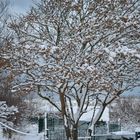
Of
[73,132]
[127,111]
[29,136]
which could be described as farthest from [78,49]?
[127,111]

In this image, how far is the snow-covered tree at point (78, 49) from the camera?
13.7 meters

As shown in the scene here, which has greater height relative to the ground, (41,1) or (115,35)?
(41,1)

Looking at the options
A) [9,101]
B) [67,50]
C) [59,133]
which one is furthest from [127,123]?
[67,50]

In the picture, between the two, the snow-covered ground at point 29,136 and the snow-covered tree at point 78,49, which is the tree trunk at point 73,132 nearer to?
the snow-covered tree at point 78,49

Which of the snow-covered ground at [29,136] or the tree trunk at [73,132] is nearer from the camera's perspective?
the tree trunk at [73,132]

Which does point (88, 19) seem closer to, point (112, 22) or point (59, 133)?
point (112, 22)

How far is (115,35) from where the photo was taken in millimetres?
14633

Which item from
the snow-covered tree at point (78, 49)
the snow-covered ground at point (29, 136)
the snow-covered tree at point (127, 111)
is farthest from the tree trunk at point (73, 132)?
the snow-covered tree at point (127, 111)

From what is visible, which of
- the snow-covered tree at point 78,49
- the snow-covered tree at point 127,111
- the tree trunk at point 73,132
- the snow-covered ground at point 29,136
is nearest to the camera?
the snow-covered tree at point 78,49

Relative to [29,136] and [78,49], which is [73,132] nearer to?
[78,49]

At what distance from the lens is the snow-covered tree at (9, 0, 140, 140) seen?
1373cm

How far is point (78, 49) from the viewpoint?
1438 cm

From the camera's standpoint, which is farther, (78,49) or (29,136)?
(29,136)

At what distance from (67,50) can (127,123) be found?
151 ft
